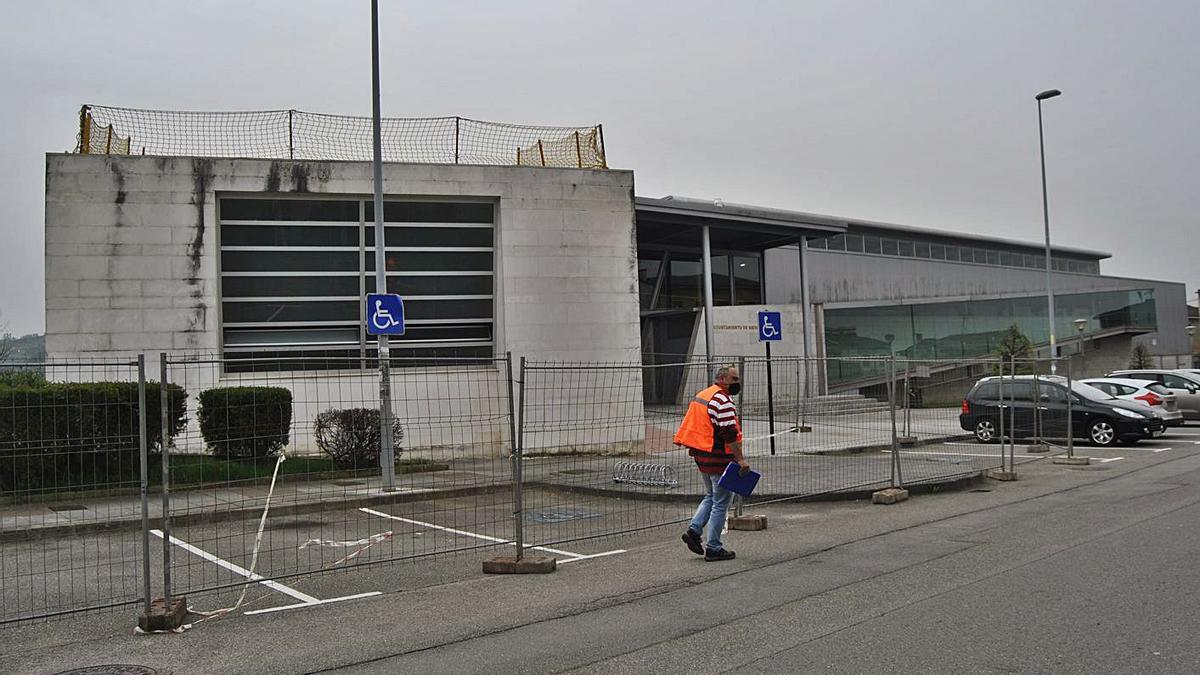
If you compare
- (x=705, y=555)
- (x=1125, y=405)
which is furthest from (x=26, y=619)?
(x=1125, y=405)

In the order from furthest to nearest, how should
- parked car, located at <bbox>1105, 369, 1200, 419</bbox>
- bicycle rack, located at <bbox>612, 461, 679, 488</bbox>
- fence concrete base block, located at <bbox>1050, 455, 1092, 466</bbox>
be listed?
parked car, located at <bbox>1105, 369, 1200, 419</bbox> < fence concrete base block, located at <bbox>1050, 455, 1092, 466</bbox> < bicycle rack, located at <bbox>612, 461, 679, 488</bbox>

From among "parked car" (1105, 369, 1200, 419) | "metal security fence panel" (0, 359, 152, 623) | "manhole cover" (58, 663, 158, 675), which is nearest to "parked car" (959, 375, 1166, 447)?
"parked car" (1105, 369, 1200, 419)

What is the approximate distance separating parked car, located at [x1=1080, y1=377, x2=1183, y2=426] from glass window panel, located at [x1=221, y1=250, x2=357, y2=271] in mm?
18426

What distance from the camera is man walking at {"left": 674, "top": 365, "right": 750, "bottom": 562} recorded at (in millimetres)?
8953

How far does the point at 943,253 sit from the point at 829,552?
5004 centimetres

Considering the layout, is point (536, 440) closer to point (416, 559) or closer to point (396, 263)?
point (416, 559)

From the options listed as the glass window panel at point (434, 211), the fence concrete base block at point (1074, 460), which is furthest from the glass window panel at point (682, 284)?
the fence concrete base block at point (1074, 460)

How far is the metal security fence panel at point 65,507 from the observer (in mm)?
8078

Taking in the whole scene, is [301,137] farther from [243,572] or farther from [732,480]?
[732,480]

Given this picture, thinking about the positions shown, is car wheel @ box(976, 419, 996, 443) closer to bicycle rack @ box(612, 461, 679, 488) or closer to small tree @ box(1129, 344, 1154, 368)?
bicycle rack @ box(612, 461, 679, 488)

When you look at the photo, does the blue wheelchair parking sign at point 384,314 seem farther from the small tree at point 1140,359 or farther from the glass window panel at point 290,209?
the small tree at point 1140,359

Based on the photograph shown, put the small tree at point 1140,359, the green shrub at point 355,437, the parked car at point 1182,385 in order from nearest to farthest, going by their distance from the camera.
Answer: the green shrub at point 355,437
the parked car at point 1182,385
the small tree at point 1140,359

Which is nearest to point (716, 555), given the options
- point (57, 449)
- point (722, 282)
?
point (57, 449)

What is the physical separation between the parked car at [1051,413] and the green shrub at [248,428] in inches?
498
